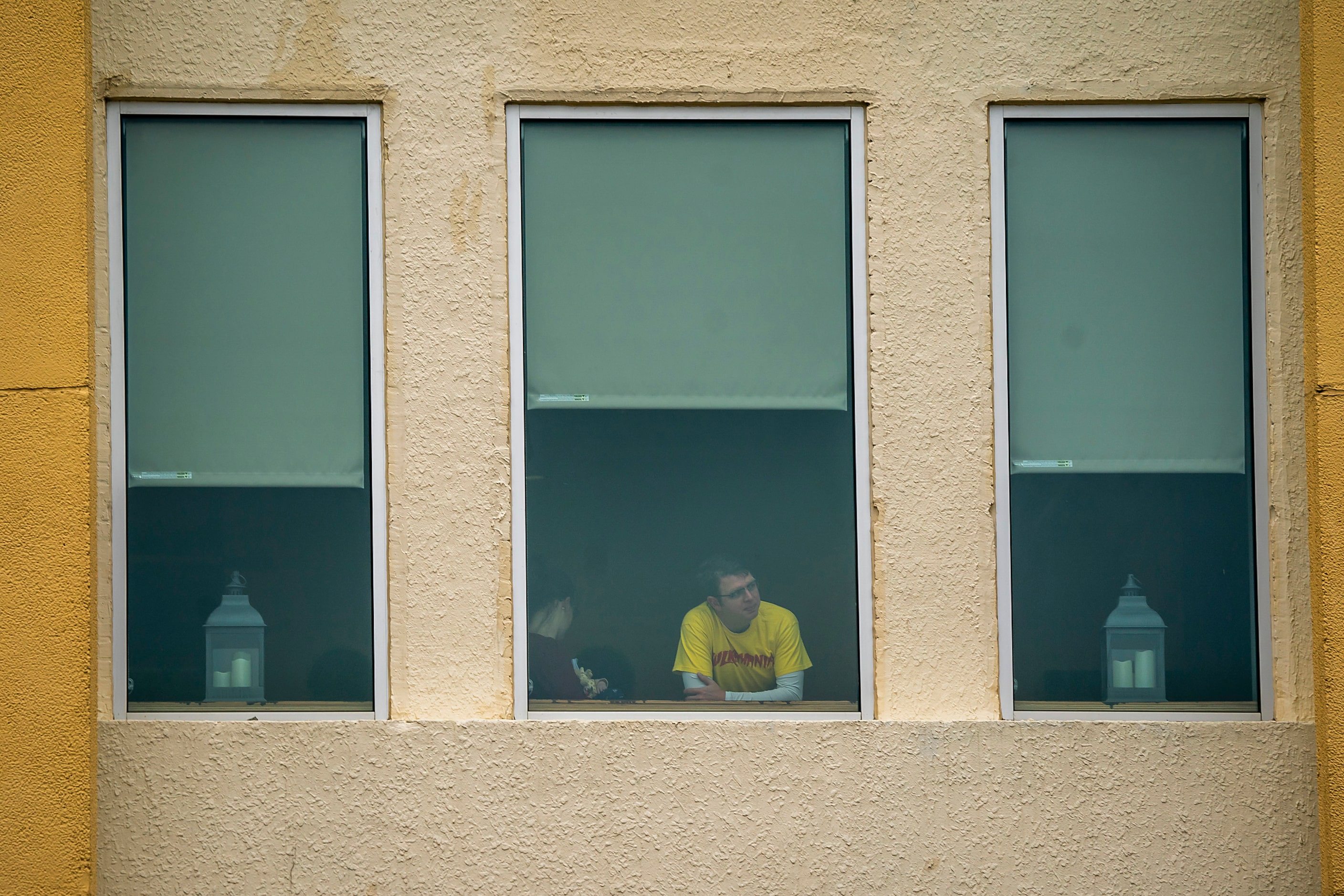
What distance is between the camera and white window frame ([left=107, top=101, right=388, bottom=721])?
3959mm

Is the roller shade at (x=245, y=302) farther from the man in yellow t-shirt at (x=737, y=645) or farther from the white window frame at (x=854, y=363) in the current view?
the man in yellow t-shirt at (x=737, y=645)

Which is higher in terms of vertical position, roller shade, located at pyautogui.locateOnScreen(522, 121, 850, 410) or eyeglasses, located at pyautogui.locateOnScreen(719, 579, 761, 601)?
roller shade, located at pyautogui.locateOnScreen(522, 121, 850, 410)

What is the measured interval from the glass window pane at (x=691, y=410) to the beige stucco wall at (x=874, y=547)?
166 mm

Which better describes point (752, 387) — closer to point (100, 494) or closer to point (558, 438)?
point (558, 438)

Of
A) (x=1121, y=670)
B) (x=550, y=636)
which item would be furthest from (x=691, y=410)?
(x=1121, y=670)

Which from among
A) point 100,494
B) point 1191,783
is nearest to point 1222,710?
point 1191,783

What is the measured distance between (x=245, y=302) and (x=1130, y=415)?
11.7ft

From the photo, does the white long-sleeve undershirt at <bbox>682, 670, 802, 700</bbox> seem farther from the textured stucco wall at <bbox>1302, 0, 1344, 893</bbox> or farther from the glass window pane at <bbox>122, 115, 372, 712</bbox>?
the textured stucco wall at <bbox>1302, 0, 1344, 893</bbox>

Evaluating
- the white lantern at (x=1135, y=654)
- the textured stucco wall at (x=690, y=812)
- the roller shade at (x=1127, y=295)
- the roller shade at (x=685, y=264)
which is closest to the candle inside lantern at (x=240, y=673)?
the textured stucco wall at (x=690, y=812)

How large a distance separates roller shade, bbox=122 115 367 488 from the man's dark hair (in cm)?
140

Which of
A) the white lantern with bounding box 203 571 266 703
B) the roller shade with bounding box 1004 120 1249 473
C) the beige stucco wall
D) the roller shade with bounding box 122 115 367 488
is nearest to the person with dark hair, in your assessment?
the beige stucco wall

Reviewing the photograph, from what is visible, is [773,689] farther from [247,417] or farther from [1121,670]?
[247,417]

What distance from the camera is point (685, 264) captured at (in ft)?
13.5

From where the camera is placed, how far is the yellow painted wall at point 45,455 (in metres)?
3.63
